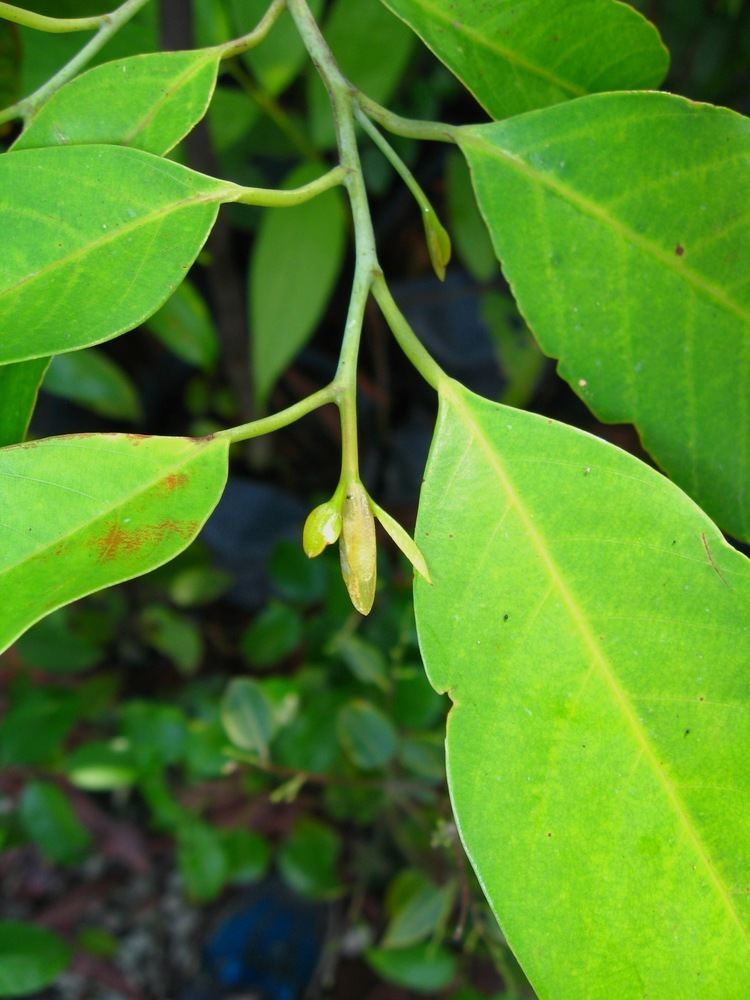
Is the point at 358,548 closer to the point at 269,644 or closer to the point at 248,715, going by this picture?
the point at 248,715

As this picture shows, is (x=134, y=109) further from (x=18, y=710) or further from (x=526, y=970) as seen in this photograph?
(x=18, y=710)

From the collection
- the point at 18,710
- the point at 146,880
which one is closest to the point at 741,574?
the point at 18,710

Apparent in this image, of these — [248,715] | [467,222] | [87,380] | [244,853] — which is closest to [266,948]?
[244,853]

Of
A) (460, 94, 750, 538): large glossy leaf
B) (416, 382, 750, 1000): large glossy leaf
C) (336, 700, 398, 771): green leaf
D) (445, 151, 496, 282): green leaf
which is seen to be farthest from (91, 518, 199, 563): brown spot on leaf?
(445, 151, 496, 282): green leaf

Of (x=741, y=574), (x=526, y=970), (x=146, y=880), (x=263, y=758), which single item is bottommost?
(x=146, y=880)

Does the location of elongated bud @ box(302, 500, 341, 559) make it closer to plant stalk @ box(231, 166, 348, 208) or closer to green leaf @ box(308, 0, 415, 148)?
plant stalk @ box(231, 166, 348, 208)
